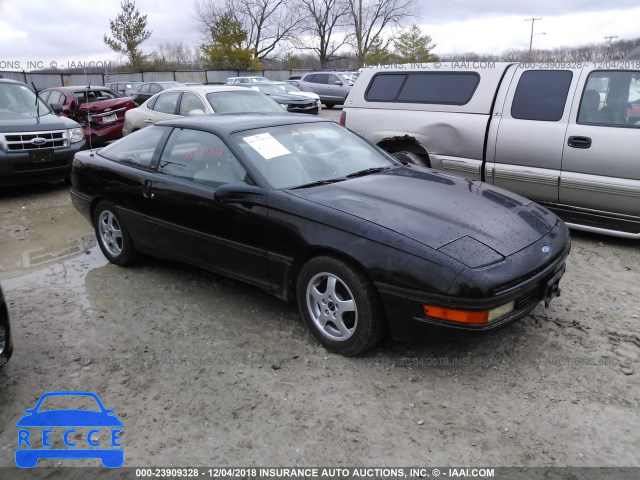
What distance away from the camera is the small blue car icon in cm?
263

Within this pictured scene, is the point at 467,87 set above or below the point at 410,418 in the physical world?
above

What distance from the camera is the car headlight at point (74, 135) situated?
8578 mm

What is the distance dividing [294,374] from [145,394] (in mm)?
882

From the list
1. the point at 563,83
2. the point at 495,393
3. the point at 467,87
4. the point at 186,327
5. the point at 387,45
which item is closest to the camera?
the point at 495,393

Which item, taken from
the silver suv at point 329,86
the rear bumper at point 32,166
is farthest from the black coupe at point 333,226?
the silver suv at point 329,86

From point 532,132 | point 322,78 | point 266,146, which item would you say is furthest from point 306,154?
point 322,78

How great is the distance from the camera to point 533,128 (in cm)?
556

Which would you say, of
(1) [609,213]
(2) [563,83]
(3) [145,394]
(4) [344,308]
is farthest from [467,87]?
(3) [145,394]

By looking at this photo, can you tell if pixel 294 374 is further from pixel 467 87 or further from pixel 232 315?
pixel 467 87

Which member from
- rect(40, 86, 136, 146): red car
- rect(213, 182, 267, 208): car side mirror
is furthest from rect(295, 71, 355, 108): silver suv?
rect(213, 182, 267, 208): car side mirror

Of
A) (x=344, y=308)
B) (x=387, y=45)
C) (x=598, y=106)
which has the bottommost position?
(x=344, y=308)

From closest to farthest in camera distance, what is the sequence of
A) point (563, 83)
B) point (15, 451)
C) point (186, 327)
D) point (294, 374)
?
point (15, 451), point (294, 374), point (186, 327), point (563, 83)

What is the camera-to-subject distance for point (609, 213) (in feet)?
17.0

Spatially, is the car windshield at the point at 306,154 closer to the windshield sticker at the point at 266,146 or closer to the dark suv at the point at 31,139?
the windshield sticker at the point at 266,146
